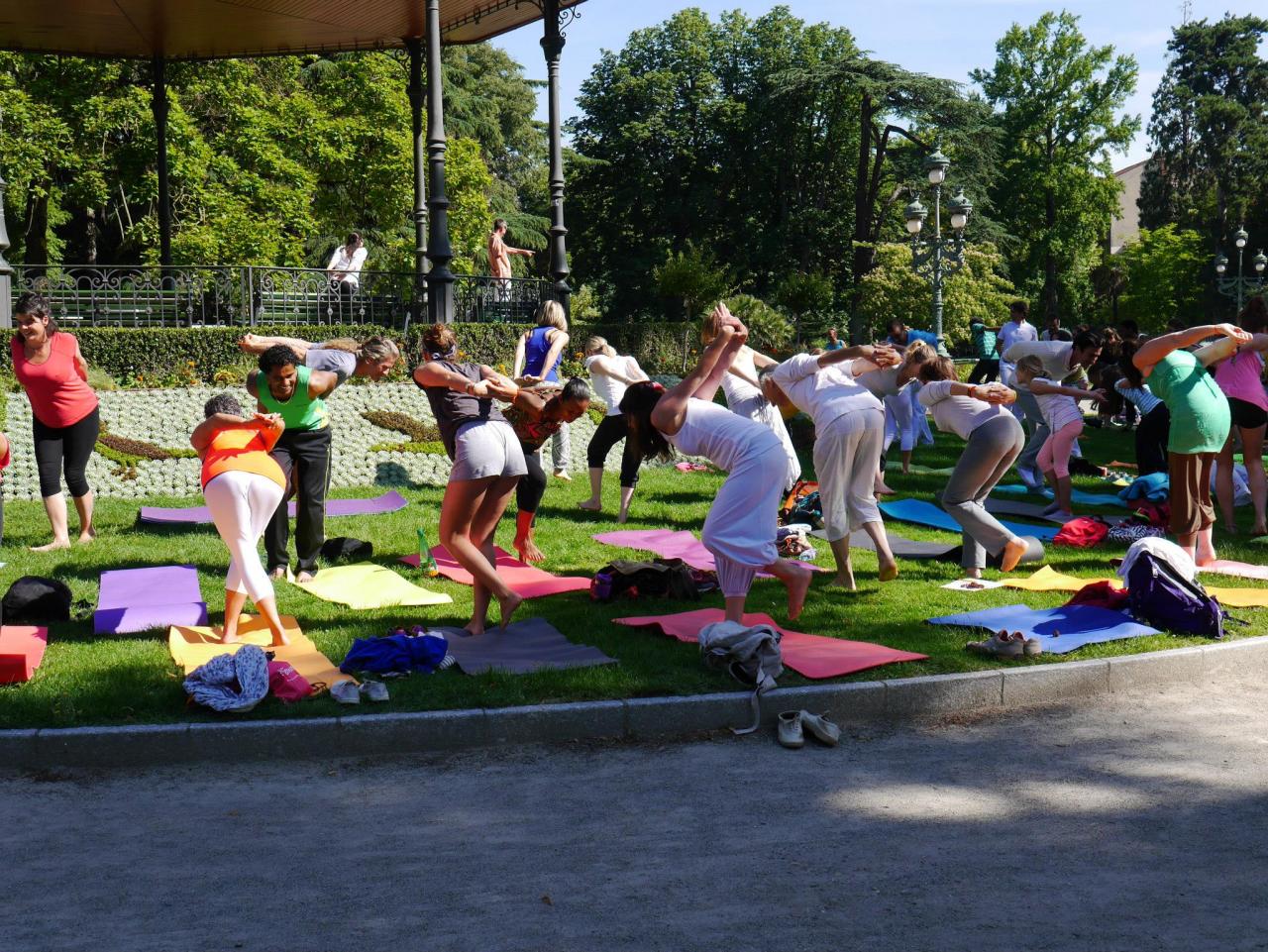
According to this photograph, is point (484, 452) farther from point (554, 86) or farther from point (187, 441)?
point (554, 86)

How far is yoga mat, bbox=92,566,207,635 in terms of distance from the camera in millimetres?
7086

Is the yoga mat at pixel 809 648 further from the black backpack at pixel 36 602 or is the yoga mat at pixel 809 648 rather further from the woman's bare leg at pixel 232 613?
the black backpack at pixel 36 602

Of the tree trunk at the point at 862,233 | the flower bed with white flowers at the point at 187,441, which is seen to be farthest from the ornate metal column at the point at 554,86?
the tree trunk at the point at 862,233

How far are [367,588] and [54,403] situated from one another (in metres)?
3.11

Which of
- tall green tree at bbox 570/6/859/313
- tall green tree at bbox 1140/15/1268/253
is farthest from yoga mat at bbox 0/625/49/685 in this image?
tall green tree at bbox 1140/15/1268/253

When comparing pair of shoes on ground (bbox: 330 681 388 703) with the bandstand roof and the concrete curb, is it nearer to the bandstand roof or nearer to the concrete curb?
the concrete curb

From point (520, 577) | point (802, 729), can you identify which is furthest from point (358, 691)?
point (520, 577)

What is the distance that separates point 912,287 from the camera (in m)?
40.4

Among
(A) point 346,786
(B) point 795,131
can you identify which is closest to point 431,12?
(A) point 346,786

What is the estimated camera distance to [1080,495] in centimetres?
1291

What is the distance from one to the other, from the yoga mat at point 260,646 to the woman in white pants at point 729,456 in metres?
2.01

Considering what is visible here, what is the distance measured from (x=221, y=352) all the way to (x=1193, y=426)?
12.6 m

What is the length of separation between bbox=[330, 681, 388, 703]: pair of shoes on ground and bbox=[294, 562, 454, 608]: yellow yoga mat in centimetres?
197

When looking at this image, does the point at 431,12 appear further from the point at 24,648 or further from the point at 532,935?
the point at 532,935
